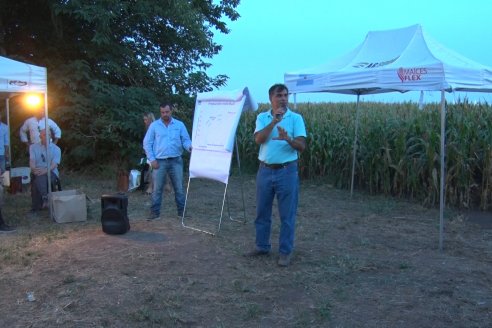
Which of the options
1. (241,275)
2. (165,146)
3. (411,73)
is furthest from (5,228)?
(411,73)

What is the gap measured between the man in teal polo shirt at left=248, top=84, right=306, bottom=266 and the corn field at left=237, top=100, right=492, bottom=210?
4882mm

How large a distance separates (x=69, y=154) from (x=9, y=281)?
9.11 meters

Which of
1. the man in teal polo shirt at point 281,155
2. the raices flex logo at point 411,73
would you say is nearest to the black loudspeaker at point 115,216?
the man in teal polo shirt at point 281,155

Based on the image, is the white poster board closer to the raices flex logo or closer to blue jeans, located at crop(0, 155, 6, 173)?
the raices flex logo

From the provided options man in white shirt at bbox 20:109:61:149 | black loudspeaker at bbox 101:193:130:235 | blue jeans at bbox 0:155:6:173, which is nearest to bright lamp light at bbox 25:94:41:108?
man in white shirt at bbox 20:109:61:149

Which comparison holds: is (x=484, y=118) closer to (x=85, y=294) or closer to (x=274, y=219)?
(x=274, y=219)

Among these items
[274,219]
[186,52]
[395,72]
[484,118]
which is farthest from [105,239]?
[186,52]

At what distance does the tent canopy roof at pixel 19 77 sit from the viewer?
24.4 feet

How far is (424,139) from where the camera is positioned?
1031 centimetres

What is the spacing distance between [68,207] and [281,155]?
13.5 ft

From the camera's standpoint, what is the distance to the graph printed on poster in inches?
286

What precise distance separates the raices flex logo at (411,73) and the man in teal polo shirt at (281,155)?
1877 mm

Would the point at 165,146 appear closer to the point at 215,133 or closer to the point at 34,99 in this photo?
the point at 215,133

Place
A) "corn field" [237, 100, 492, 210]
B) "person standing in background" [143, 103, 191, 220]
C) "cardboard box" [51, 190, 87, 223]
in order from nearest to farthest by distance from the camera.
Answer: "person standing in background" [143, 103, 191, 220], "cardboard box" [51, 190, 87, 223], "corn field" [237, 100, 492, 210]
